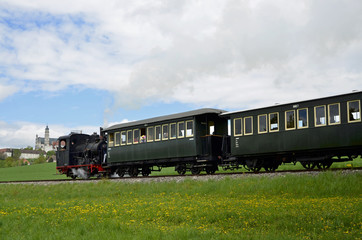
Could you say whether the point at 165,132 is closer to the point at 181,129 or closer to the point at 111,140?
the point at 181,129

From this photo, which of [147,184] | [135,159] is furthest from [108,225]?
[135,159]

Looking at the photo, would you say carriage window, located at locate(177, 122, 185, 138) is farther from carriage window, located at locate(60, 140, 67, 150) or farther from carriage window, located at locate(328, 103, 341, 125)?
carriage window, located at locate(60, 140, 67, 150)

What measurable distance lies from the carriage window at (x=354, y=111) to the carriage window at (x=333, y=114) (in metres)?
0.48

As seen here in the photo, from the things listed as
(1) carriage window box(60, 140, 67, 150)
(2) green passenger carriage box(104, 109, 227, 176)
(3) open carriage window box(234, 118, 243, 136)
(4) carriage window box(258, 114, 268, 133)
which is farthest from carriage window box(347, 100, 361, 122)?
(1) carriage window box(60, 140, 67, 150)

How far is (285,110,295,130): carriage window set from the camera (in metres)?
18.2

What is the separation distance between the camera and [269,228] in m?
9.31

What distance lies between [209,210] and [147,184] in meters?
8.52

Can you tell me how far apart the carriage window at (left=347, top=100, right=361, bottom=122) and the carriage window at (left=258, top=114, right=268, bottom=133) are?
4.17m

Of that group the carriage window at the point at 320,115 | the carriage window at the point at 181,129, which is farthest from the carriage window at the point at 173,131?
the carriage window at the point at 320,115

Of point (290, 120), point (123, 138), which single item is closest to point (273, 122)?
point (290, 120)

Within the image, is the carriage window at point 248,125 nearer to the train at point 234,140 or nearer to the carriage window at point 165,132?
the train at point 234,140

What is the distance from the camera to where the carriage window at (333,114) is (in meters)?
16.7

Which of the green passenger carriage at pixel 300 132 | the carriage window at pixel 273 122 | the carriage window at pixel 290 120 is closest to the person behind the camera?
the green passenger carriage at pixel 300 132

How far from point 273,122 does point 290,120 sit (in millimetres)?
940
